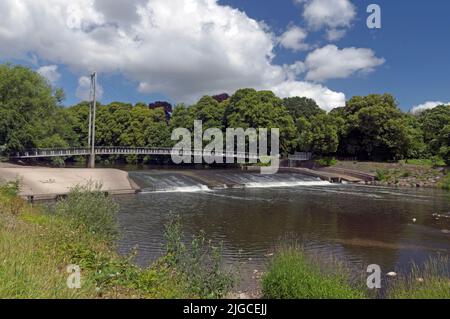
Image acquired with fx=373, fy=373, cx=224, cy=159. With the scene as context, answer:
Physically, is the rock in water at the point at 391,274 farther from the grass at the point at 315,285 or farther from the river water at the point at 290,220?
the grass at the point at 315,285

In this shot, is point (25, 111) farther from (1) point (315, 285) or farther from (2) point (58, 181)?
(1) point (315, 285)

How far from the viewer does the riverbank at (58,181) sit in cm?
2516

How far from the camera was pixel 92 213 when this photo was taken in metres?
11.8

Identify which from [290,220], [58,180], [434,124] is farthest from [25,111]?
[434,124]

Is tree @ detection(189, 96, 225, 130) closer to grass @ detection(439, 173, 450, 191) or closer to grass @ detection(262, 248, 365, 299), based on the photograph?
grass @ detection(439, 173, 450, 191)

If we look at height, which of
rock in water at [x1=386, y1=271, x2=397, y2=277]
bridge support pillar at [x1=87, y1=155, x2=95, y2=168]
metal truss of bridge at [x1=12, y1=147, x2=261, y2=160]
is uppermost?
metal truss of bridge at [x1=12, y1=147, x2=261, y2=160]

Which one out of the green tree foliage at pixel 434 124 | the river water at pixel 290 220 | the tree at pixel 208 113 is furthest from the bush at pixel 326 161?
the tree at pixel 208 113

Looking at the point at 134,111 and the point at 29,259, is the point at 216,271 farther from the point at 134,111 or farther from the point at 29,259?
the point at 134,111

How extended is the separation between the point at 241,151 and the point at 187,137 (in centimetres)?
1188

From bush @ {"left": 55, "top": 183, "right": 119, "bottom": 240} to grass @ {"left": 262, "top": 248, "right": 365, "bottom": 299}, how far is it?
18.4ft

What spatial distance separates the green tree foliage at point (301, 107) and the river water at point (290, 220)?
121 ft

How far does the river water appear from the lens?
45.4 feet

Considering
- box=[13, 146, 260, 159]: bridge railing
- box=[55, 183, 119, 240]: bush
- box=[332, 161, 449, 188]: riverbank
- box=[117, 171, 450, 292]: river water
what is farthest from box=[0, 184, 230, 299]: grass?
box=[332, 161, 449, 188]: riverbank
